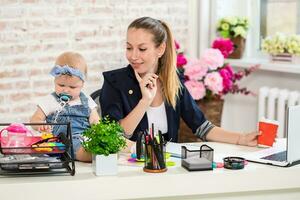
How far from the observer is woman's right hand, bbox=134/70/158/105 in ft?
8.68

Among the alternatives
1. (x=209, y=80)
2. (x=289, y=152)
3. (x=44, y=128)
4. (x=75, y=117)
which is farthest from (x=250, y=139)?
(x=209, y=80)

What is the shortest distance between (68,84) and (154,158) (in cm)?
57

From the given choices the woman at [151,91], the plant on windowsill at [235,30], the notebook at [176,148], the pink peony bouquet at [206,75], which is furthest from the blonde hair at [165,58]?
the plant on windowsill at [235,30]

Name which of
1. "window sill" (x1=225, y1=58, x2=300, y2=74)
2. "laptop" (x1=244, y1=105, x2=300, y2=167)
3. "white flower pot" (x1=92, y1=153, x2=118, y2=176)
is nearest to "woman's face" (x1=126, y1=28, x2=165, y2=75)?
"laptop" (x1=244, y1=105, x2=300, y2=167)

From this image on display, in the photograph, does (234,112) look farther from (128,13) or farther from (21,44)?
(21,44)

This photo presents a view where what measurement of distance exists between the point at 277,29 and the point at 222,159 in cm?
220

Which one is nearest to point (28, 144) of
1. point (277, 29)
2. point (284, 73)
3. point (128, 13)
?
point (128, 13)

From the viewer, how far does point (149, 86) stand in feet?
8.79

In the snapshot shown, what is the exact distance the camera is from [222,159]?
2.26 m

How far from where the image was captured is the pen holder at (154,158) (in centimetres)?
205

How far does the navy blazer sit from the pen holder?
0.69 meters

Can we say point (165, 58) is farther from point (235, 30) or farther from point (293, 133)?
point (235, 30)

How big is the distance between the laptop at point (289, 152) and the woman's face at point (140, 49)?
2.45 ft

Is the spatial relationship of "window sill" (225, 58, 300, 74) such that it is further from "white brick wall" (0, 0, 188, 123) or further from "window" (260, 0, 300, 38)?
"white brick wall" (0, 0, 188, 123)
